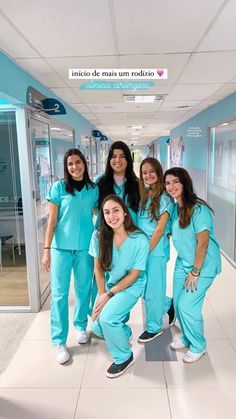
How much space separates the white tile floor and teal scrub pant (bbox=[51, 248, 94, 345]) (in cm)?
23

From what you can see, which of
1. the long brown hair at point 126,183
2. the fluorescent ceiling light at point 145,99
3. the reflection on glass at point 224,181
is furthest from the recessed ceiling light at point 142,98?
the long brown hair at point 126,183

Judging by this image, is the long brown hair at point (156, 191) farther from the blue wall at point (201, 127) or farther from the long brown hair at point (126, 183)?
the blue wall at point (201, 127)

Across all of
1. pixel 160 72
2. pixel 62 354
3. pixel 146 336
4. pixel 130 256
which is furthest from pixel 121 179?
pixel 62 354

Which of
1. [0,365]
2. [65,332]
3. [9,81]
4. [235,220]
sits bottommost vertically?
[0,365]

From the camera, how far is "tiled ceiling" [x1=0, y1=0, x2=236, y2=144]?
5.70 feet

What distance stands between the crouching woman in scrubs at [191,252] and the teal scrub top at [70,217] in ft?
2.08

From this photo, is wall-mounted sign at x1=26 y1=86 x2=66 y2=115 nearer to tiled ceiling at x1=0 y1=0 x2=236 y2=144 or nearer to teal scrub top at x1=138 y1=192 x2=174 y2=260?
tiled ceiling at x1=0 y1=0 x2=236 y2=144

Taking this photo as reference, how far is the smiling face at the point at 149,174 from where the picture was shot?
7.62 ft

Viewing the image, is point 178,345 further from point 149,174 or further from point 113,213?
point 149,174

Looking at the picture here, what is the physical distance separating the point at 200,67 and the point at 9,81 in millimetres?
1718

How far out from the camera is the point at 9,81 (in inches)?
96.5

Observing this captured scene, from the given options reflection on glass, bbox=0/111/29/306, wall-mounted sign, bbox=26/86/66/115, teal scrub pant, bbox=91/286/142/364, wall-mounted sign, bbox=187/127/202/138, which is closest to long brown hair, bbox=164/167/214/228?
teal scrub pant, bbox=91/286/142/364

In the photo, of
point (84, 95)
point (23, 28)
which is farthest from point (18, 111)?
point (84, 95)

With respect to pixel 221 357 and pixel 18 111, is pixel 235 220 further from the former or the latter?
pixel 18 111
